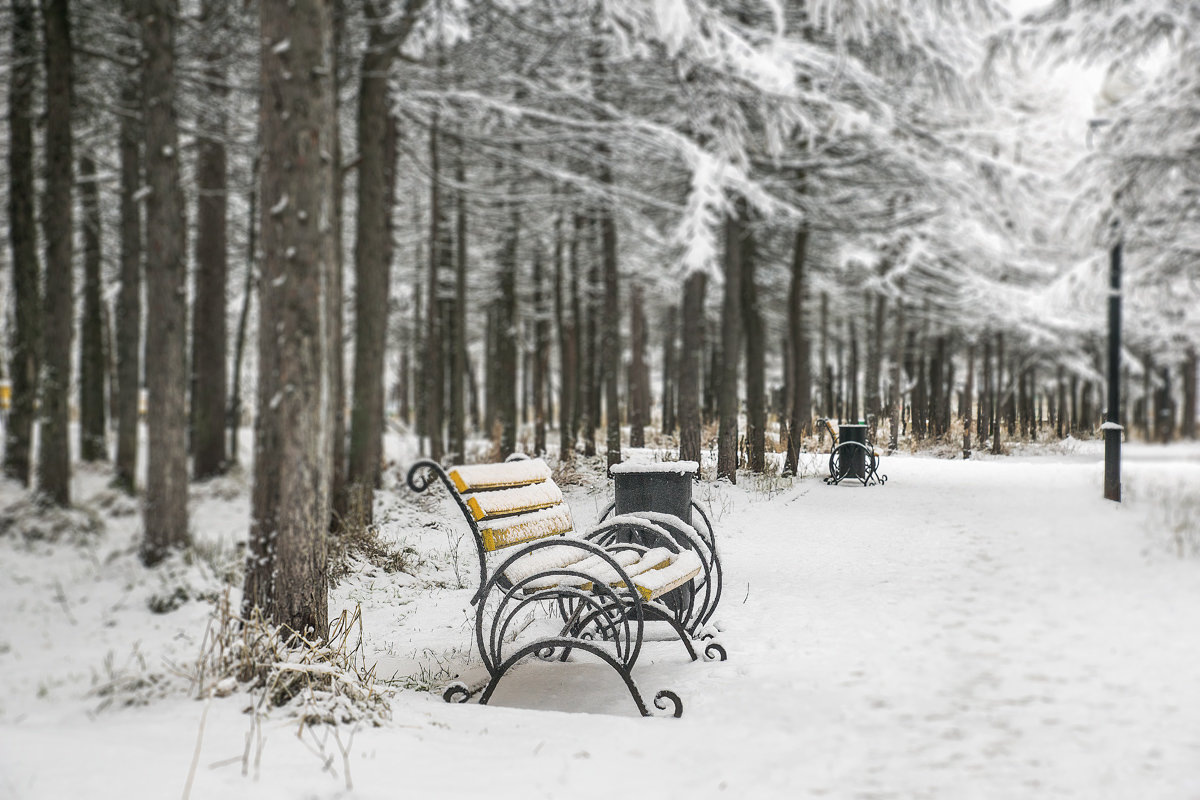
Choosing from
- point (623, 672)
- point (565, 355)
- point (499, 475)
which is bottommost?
point (623, 672)

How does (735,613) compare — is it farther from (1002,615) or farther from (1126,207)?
(1126,207)

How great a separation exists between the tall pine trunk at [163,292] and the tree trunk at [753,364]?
534cm

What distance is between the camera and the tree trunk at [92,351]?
11.3m

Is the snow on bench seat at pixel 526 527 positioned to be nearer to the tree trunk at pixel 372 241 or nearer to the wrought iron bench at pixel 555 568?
the wrought iron bench at pixel 555 568

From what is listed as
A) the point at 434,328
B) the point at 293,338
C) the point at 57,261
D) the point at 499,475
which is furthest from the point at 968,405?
the point at 57,261

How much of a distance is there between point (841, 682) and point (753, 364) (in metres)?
1.64

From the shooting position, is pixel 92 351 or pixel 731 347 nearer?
pixel 731 347

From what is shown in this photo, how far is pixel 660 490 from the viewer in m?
3.57

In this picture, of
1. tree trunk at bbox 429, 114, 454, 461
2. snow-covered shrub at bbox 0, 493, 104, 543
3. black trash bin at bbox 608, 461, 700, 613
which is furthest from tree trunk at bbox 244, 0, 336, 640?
snow-covered shrub at bbox 0, 493, 104, 543

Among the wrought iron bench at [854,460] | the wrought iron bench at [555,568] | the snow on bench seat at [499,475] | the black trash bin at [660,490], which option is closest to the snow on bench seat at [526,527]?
the wrought iron bench at [555,568]

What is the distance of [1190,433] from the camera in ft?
6.07

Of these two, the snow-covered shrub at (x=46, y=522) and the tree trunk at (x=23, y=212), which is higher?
the tree trunk at (x=23, y=212)

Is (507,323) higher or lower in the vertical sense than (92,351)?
higher

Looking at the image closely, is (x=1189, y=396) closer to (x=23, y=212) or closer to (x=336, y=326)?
(x=336, y=326)
